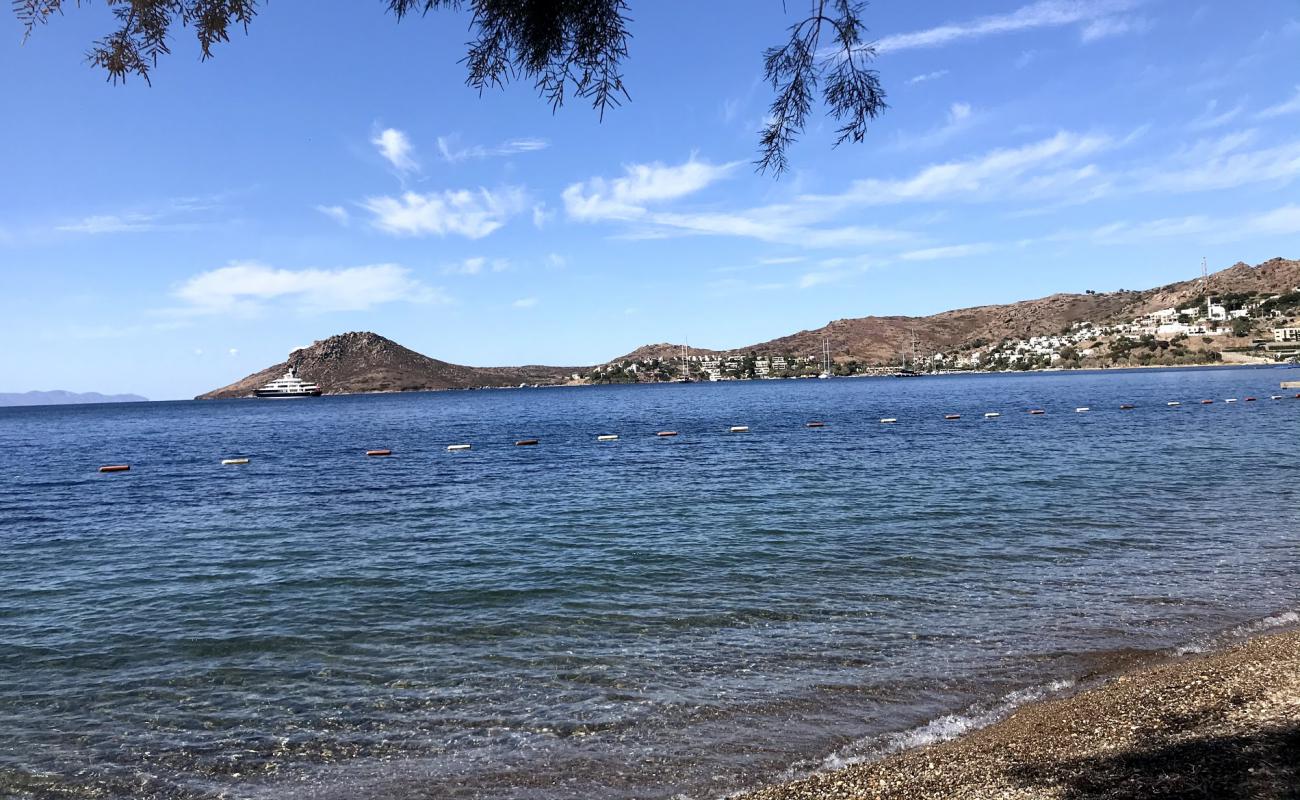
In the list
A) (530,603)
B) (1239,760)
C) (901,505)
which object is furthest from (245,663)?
(901,505)

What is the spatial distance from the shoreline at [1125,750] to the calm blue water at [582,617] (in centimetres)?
98

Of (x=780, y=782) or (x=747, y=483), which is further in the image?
(x=747, y=483)

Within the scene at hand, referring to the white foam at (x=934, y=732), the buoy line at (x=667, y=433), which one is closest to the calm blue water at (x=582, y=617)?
the white foam at (x=934, y=732)

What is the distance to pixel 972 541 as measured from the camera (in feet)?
64.0

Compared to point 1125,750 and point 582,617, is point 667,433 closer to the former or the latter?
point 582,617

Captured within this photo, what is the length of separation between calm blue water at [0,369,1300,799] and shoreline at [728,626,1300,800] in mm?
982

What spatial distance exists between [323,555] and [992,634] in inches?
659

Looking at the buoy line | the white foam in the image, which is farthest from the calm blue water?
the buoy line

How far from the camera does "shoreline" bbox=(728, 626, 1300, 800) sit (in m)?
6.34

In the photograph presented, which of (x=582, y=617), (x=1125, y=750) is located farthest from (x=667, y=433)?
(x=1125, y=750)

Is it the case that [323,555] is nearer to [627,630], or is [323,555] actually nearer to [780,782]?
[627,630]

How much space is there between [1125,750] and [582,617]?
8.99 metres

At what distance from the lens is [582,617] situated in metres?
14.1

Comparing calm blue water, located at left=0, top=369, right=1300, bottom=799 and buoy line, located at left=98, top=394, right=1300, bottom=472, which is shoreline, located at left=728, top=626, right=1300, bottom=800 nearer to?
calm blue water, located at left=0, top=369, right=1300, bottom=799
